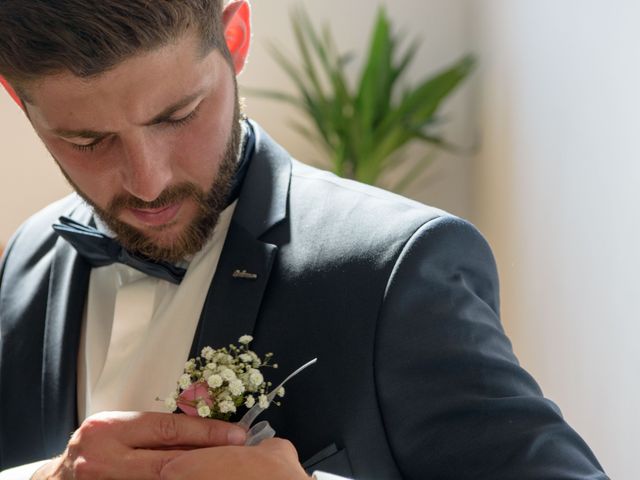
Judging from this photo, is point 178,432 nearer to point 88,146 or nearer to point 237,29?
point 88,146

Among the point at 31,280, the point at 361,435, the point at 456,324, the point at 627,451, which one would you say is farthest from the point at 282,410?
the point at 627,451

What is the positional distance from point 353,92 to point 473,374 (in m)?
3.50

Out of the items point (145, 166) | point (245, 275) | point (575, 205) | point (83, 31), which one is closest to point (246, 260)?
point (245, 275)

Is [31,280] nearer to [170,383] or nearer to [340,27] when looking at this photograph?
A: [170,383]

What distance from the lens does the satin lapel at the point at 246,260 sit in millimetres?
1631

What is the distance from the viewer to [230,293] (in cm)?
166

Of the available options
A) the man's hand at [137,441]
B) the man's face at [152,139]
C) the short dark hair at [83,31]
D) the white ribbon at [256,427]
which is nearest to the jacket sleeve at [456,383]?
the white ribbon at [256,427]

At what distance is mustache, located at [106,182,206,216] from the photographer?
1614 mm

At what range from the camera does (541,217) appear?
3.26m

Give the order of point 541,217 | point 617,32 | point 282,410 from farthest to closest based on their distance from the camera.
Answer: point 541,217, point 617,32, point 282,410

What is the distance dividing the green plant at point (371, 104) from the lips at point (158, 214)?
2.79 metres

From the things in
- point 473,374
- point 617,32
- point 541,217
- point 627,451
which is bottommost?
point 627,451

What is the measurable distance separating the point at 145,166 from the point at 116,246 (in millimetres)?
340

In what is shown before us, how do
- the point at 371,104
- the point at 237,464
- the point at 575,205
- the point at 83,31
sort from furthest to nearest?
the point at 371,104 → the point at 575,205 → the point at 83,31 → the point at 237,464
